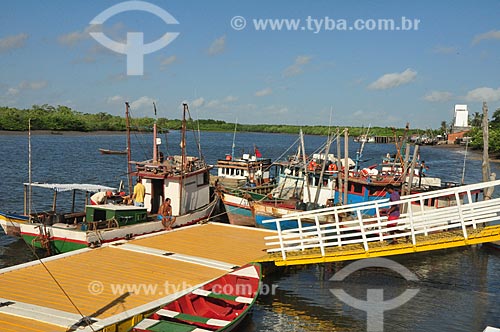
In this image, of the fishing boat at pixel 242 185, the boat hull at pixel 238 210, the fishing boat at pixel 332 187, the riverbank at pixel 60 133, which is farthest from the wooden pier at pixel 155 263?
the riverbank at pixel 60 133

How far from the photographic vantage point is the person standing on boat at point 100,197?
71.2ft

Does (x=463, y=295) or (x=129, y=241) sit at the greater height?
(x=129, y=241)

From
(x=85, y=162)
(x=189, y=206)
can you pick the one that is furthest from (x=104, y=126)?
(x=189, y=206)

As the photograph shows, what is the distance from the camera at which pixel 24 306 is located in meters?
11.3

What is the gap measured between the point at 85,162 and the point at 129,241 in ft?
152

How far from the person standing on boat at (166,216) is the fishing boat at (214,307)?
7053mm

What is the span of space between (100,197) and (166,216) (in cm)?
336

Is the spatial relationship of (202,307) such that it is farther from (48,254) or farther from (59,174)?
(59,174)

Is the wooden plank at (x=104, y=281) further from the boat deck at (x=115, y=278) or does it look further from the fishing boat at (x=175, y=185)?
the fishing boat at (x=175, y=185)

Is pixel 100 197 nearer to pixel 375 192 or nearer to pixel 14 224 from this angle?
pixel 14 224

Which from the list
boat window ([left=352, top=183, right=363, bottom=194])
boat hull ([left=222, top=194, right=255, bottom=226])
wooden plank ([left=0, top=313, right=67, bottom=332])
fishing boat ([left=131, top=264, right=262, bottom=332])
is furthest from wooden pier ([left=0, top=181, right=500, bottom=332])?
boat window ([left=352, top=183, right=363, bottom=194])

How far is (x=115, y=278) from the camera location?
13820 millimetres

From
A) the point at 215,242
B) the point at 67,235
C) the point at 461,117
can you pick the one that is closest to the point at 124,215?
the point at 67,235

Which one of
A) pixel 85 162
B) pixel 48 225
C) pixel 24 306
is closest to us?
pixel 24 306
